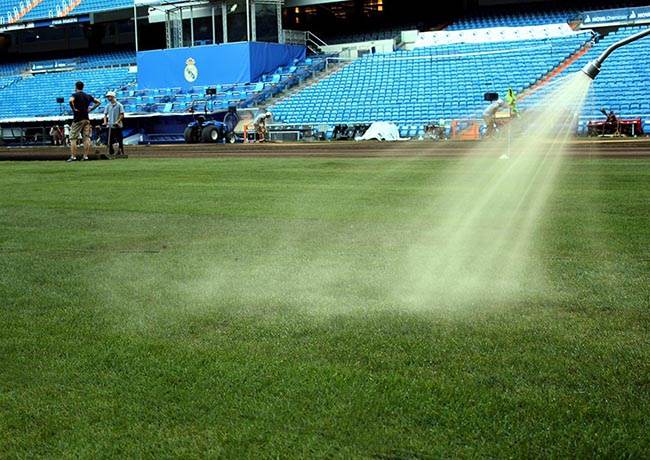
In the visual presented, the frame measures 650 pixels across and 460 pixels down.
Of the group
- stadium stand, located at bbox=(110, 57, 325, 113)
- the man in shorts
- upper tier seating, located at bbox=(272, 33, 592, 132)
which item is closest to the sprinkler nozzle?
the man in shorts

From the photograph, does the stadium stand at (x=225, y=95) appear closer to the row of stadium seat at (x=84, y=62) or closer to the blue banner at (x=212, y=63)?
the blue banner at (x=212, y=63)

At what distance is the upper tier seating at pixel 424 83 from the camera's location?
35750mm

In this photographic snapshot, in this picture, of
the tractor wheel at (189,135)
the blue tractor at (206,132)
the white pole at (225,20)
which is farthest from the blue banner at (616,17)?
the tractor wheel at (189,135)

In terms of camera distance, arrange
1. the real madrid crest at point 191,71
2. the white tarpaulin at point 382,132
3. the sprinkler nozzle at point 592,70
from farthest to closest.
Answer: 1. the real madrid crest at point 191,71
2. the white tarpaulin at point 382,132
3. the sprinkler nozzle at point 592,70

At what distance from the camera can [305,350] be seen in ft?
12.9

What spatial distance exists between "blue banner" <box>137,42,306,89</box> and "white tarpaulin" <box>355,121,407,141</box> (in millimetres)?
12351

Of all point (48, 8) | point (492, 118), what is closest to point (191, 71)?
point (48, 8)

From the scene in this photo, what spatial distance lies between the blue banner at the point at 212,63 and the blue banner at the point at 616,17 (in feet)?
51.8

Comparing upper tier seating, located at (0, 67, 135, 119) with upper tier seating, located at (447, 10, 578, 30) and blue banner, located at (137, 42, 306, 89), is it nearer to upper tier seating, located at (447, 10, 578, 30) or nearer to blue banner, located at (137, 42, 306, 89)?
blue banner, located at (137, 42, 306, 89)

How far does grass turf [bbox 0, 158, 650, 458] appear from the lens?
9.71 feet

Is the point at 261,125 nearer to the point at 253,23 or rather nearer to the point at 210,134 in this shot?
the point at 210,134

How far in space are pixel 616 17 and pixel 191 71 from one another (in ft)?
75.0

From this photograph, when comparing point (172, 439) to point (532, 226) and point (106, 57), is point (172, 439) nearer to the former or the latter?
point (532, 226)

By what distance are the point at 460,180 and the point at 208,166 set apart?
6.55 m
